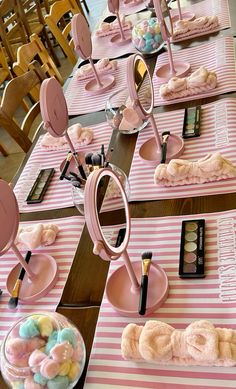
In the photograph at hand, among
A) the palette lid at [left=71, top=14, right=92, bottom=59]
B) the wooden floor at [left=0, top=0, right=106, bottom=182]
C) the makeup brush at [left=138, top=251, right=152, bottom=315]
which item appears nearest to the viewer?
the makeup brush at [left=138, top=251, right=152, bottom=315]

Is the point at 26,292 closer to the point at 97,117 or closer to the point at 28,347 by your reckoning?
the point at 28,347

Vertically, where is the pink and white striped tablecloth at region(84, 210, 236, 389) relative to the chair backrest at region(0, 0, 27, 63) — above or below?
above

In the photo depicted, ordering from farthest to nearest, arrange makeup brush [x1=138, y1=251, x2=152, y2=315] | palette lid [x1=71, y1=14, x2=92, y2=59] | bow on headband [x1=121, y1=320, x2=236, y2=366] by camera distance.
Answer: palette lid [x1=71, y1=14, x2=92, y2=59], makeup brush [x1=138, y1=251, x2=152, y2=315], bow on headband [x1=121, y1=320, x2=236, y2=366]

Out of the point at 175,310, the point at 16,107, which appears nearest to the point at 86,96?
the point at 16,107

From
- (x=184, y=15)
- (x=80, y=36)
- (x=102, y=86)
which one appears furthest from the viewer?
(x=184, y=15)

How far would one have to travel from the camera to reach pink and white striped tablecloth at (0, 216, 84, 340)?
875 mm

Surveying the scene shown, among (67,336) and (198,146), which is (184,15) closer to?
(198,146)

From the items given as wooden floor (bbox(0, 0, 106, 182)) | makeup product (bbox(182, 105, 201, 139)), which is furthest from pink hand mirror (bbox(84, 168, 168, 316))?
wooden floor (bbox(0, 0, 106, 182))

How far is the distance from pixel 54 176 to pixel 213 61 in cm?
69

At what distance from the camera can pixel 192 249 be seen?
0.84 meters

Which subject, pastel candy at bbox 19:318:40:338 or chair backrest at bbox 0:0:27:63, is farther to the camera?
chair backrest at bbox 0:0:27:63

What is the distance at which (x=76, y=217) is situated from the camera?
1062mm

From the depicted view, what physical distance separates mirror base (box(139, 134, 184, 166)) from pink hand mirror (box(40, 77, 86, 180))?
18cm

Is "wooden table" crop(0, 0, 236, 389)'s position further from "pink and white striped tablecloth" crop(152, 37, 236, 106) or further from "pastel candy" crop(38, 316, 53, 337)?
"pink and white striped tablecloth" crop(152, 37, 236, 106)
